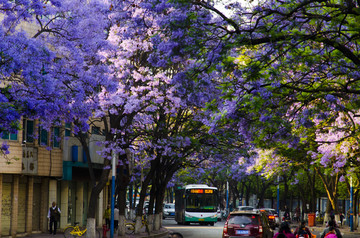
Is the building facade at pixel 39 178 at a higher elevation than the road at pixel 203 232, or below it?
higher

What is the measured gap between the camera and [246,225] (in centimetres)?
2183

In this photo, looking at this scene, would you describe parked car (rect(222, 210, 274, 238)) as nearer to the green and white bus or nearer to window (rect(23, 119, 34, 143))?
window (rect(23, 119, 34, 143))

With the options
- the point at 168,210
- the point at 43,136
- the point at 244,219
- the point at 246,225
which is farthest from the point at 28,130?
the point at 168,210

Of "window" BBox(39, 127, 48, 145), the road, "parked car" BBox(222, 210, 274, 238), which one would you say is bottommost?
the road

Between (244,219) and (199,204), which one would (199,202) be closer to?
(199,204)

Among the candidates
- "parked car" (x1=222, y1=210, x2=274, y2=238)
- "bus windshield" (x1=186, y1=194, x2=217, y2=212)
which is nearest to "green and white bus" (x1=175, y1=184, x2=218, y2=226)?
"bus windshield" (x1=186, y1=194, x2=217, y2=212)

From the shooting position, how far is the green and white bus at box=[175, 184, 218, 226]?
50719mm

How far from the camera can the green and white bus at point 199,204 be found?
Result: 5072 cm

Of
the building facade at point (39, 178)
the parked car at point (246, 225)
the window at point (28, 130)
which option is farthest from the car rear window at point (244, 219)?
the window at point (28, 130)

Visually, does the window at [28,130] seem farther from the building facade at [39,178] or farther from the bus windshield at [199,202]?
the bus windshield at [199,202]

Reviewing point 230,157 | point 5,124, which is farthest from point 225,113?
point 230,157

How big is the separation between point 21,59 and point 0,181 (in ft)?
46.0

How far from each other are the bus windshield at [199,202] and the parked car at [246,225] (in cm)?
2818

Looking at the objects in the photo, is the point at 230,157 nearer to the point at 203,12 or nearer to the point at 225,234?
the point at 225,234
